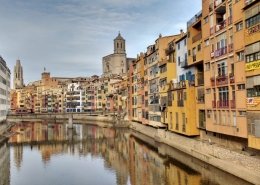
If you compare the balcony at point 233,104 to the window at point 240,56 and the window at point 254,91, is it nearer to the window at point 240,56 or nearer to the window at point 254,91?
the window at point 254,91

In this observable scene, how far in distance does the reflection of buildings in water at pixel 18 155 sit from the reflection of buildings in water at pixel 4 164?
4.18ft

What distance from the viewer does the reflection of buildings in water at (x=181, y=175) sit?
41638 millimetres

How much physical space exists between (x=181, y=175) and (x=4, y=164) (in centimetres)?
2886

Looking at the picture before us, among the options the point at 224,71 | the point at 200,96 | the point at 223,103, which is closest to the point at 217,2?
the point at 224,71

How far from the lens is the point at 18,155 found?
67125 mm

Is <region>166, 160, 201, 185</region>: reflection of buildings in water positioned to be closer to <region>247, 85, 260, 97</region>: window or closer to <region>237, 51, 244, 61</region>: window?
<region>247, 85, 260, 97</region>: window

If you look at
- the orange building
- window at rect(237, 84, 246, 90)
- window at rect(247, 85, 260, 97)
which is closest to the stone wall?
the orange building

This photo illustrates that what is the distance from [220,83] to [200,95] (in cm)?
878

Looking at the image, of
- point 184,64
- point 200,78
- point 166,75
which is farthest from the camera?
point 166,75

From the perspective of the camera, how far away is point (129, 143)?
7900 centimetres

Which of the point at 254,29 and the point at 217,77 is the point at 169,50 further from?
the point at 254,29

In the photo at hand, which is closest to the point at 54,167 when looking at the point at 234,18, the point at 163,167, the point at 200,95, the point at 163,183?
the point at 163,167

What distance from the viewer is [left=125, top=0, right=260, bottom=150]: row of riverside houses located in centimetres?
3778

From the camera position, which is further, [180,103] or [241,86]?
[180,103]
